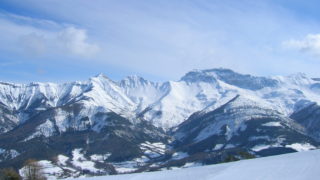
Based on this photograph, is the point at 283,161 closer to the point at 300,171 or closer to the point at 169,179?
the point at 300,171

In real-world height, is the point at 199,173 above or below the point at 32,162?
below

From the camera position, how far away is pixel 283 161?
6322 centimetres

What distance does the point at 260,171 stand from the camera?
190 feet

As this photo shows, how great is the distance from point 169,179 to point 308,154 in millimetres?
18860

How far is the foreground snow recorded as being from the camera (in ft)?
177

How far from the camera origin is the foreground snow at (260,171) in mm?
53969

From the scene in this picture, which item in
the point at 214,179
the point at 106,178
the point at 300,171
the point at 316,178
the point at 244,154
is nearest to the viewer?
the point at 316,178

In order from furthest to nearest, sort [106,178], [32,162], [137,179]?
[32,162] < [106,178] < [137,179]

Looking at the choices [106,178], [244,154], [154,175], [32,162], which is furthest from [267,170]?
[244,154]

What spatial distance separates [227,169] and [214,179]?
233 inches

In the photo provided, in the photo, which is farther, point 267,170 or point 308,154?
point 308,154

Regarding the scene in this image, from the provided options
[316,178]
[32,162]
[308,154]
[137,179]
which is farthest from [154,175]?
[32,162]

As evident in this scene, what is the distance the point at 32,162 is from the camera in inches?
5103

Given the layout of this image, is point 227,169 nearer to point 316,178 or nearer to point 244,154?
point 316,178
